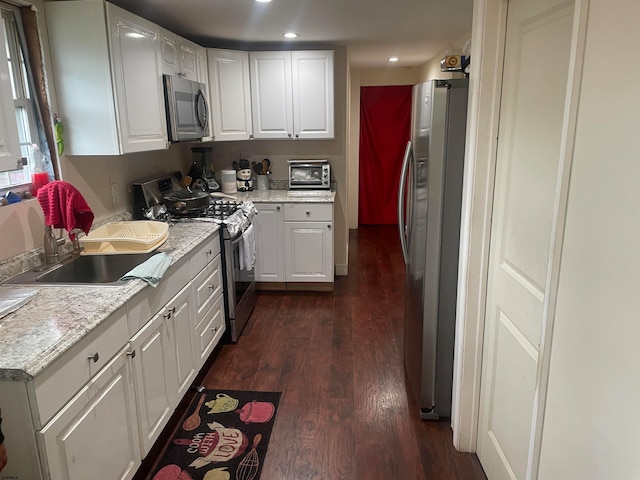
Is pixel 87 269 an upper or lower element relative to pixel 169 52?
lower

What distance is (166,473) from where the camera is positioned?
2072 mm

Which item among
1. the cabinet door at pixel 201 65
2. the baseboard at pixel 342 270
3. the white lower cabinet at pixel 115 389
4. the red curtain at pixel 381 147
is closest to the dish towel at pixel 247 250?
the white lower cabinet at pixel 115 389

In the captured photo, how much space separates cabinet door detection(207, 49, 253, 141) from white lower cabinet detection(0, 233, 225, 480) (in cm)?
165

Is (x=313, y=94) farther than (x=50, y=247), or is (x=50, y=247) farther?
(x=313, y=94)

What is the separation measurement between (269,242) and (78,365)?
2695 millimetres

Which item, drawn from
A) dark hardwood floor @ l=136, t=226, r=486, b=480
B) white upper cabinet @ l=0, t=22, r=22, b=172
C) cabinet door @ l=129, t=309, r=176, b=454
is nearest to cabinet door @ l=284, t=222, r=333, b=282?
dark hardwood floor @ l=136, t=226, r=486, b=480

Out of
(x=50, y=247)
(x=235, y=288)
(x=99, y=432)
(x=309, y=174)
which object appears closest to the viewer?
(x=99, y=432)

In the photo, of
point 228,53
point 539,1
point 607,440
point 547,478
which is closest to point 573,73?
point 539,1

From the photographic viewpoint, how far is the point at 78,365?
58.2 inches

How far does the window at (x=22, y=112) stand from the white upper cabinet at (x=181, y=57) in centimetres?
85

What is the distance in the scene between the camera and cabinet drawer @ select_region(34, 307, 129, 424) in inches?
52.0

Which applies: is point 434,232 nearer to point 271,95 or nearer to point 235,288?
point 235,288

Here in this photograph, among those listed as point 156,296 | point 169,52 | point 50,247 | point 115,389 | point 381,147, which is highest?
point 169,52

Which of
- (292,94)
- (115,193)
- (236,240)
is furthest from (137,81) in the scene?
(292,94)
